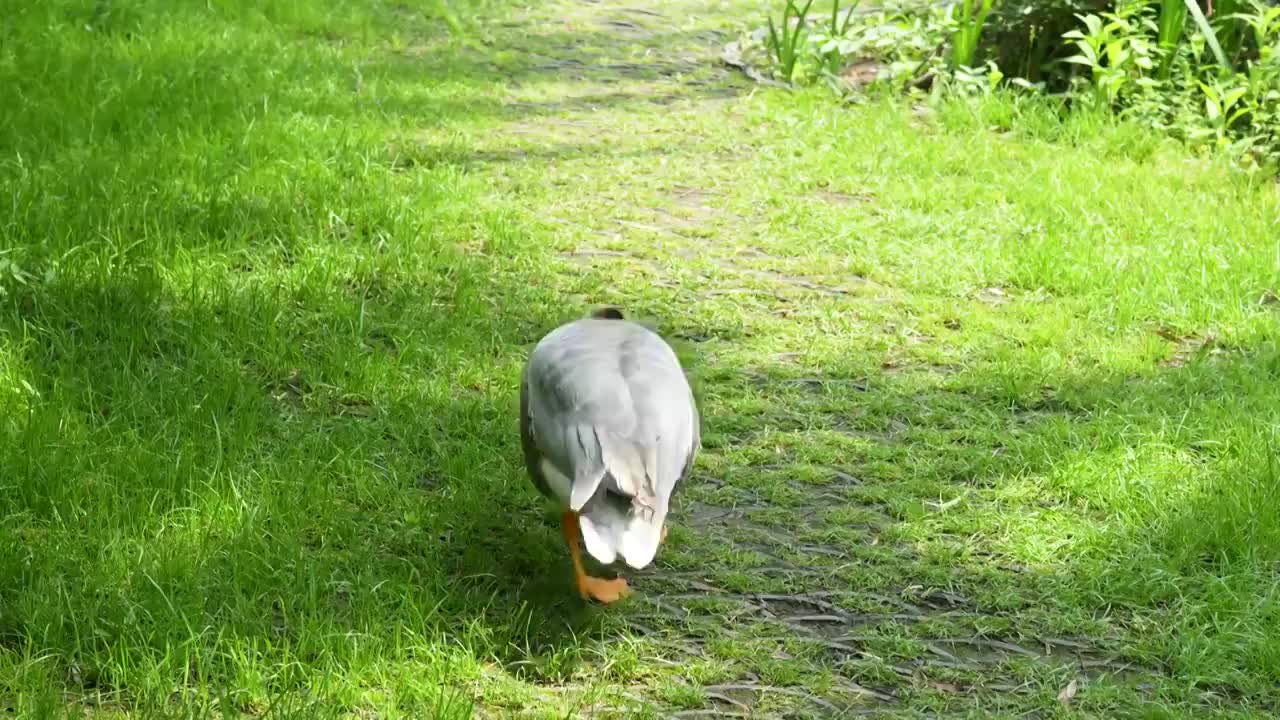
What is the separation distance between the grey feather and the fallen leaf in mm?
988

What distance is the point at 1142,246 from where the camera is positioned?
5828mm

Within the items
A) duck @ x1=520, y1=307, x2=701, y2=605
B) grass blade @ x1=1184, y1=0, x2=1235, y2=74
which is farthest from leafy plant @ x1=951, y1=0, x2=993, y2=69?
duck @ x1=520, y1=307, x2=701, y2=605

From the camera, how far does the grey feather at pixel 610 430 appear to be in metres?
2.99

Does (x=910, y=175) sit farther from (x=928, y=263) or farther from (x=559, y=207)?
(x=559, y=207)

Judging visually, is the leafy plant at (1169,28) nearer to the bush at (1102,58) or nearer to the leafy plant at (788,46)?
the bush at (1102,58)

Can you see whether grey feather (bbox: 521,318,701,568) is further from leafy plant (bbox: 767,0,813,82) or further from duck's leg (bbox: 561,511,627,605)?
leafy plant (bbox: 767,0,813,82)

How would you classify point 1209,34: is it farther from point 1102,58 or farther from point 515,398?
point 515,398

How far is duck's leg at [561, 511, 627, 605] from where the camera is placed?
3.29 m

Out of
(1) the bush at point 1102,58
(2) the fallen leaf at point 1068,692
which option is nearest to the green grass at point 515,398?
(2) the fallen leaf at point 1068,692

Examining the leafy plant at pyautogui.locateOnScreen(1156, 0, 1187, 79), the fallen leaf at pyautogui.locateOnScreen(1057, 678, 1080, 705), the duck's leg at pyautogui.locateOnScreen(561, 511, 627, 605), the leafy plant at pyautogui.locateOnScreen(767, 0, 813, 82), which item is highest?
the leafy plant at pyautogui.locateOnScreen(1156, 0, 1187, 79)

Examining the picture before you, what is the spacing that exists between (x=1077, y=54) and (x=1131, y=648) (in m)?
5.23

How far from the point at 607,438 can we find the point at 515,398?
53.1 inches

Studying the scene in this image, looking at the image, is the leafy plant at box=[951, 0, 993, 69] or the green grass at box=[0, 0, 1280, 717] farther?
the leafy plant at box=[951, 0, 993, 69]

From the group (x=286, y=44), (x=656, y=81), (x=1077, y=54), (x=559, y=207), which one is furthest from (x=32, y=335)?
(x=1077, y=54)
